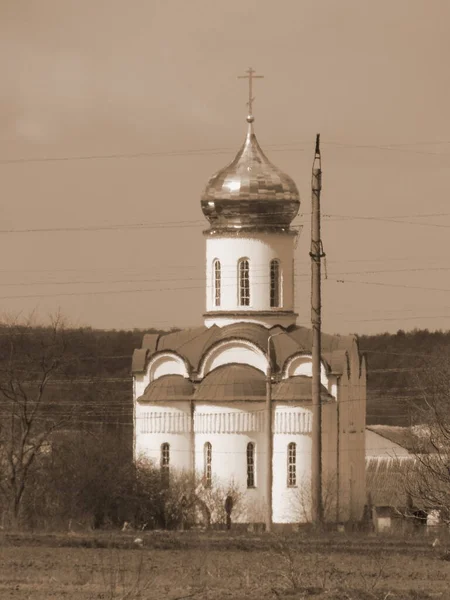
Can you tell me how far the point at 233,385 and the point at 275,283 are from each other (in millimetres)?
3203

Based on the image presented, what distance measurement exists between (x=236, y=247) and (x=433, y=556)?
848 inches

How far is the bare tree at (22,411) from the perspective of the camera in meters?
39.4

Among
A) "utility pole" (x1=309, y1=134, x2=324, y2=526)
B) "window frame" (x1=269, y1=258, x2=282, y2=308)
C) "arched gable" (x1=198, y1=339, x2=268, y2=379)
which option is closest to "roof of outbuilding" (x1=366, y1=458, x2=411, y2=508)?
"arched gable" (x1=198, y1=339, x2=268, y2=379)

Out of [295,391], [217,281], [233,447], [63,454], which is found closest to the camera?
[63,454]

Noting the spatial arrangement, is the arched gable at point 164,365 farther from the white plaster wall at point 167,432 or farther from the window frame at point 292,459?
the window frame at point 292,459

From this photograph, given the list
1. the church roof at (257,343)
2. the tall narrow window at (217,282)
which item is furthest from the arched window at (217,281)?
the church roof at (257,343)

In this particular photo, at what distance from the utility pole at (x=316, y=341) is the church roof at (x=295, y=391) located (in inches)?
382

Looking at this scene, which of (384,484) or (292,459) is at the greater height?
(292,459)

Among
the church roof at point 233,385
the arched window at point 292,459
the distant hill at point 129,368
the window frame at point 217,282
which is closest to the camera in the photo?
the arched window at point 292,459

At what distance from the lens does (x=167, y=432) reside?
44344 millimetres

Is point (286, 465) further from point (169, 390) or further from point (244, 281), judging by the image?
point (244, 281)

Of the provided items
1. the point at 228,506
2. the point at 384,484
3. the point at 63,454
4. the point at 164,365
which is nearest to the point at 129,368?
the point at 384,484

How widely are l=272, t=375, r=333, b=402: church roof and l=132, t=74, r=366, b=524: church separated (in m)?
0.03

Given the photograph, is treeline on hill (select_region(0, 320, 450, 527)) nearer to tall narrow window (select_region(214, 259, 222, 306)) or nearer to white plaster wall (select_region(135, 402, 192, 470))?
white plaster wall (select_region(135, 402, 192, 470))
